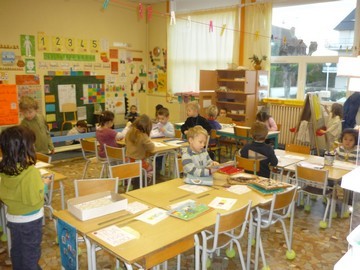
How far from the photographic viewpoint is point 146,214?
95.9 inches

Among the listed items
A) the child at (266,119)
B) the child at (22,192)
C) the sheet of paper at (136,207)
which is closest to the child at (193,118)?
the child at (266,119)

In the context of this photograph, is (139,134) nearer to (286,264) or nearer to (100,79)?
(286,264)

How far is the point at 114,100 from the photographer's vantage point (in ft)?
29.1

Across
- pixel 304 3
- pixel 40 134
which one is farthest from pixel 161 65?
pixel 40 134

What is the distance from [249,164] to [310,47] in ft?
15.3

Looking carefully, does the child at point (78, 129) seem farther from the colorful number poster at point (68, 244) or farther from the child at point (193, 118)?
A: the colorful number poster at point (68, 244)

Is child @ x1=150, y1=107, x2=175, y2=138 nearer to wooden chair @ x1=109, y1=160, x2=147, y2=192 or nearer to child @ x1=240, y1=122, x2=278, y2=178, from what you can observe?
child @ x1=240, y1=122, x2=278, y2=178

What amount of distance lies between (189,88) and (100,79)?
2277 mm

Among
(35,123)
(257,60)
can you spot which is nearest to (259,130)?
(35,123)

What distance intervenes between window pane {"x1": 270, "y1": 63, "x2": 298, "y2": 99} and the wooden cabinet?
70 centimetres

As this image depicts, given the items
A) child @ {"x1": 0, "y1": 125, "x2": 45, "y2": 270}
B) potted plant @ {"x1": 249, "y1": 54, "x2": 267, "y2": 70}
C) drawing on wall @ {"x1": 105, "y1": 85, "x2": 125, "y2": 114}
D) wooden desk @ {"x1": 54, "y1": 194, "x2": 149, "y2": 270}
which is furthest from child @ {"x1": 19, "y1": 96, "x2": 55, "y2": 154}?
potted plant @ {"x1": 249, "y1": 54, "x2": 267, "y2": 70}

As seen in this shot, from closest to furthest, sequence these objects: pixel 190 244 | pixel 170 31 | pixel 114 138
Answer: pixel 190 244 → pixel 114 138 → pixel 170 31

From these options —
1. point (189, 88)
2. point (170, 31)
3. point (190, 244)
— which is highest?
point (170, 31)

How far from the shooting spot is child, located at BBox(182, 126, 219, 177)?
3180 millimetres
